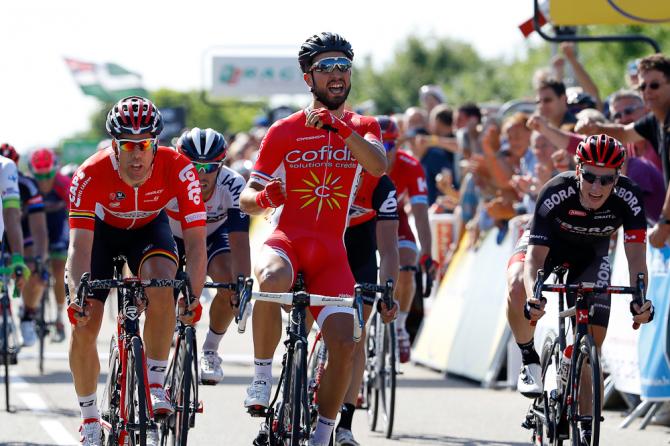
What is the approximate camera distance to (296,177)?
841 cm

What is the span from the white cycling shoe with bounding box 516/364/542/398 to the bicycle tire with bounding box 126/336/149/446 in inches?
91.5

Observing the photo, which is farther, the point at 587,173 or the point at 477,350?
the point at 477,350

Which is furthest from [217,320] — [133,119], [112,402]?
[133,119]

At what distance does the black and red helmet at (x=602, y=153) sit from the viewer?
8.38m

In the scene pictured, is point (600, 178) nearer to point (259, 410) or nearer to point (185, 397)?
point (259, 410)

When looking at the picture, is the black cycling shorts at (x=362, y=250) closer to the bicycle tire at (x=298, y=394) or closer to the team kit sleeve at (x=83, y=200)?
the team kit sleeve at (x=83, y=200)

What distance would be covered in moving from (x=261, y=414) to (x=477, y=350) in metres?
6.46

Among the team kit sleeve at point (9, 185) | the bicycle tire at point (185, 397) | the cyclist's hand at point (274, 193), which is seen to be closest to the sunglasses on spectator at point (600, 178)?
the cyclist's hand at point (274, 193)

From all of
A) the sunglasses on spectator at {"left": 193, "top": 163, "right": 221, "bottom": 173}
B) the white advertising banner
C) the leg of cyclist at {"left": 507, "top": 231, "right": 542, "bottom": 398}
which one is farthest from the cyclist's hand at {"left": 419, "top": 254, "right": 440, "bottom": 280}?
the white advertising banner

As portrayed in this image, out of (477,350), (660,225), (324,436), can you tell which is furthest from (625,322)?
(324,436)

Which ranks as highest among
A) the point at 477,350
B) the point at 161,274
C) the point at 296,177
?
the point at 296,177

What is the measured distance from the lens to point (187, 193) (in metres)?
8.57

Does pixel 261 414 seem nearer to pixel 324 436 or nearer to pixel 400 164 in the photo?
pixel 324 436

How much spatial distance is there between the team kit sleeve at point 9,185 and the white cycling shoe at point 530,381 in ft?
14.2
